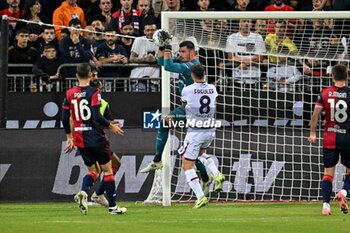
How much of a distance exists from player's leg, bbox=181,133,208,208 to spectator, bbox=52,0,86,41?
227 inches

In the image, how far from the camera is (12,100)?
20.7 m

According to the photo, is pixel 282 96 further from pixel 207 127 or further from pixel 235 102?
pixel 207 127

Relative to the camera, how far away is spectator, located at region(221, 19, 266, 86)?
19.8m

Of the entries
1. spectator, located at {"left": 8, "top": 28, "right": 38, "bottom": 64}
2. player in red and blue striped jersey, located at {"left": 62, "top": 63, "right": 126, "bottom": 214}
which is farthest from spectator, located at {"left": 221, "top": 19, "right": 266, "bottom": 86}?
player in red and blue striped jersey, located at {"left": 62, "top": 63, "right": 126, "bottom": 214}

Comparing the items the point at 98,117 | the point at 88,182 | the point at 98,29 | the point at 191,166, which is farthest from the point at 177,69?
the point at 98,29

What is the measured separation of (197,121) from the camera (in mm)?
17922

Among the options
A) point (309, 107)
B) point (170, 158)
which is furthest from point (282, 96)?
point (170, 158)

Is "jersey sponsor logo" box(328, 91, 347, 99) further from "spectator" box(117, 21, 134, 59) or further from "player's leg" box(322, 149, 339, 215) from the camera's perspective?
"spectator" box(117, 21, 134, 59)

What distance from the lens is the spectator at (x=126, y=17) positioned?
23016 millimetres

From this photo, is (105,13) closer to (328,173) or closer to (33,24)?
(33,24)

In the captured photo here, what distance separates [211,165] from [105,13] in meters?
5.93

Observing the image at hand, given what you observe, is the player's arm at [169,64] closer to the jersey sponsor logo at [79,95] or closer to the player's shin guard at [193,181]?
the player's shin guard at [193,181]

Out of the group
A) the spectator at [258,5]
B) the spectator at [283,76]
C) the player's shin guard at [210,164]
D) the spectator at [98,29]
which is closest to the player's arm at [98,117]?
the player's shin guard at [210,164]

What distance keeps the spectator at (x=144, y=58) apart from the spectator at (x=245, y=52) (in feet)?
5.49
